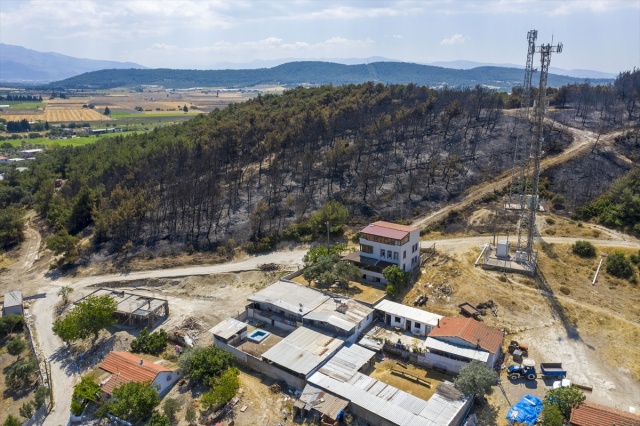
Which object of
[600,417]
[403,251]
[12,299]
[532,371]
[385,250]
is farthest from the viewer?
[385,250]

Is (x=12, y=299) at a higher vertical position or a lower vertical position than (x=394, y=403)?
lower

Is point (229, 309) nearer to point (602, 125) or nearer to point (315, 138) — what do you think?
point (315, 138)

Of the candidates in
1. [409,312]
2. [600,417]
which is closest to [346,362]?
[409,312]

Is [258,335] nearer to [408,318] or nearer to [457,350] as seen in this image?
[408,318]

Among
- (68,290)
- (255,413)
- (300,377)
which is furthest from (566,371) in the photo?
(68,290)

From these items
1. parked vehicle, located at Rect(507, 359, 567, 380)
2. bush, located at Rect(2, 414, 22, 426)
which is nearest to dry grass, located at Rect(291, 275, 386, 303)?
parked vehicle, located at Rect(507, 359, 567, 380)

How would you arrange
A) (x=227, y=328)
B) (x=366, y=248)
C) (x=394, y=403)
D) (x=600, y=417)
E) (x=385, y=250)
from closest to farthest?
(x=600, y=417)
(x=394, y=403)
(x=227, y=328)
(x=385, y=250)
(x=366, y=248)

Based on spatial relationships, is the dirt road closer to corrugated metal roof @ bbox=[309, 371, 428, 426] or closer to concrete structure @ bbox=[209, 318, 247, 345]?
concrete structure @ bbox=[209, 318, 247, 345]
